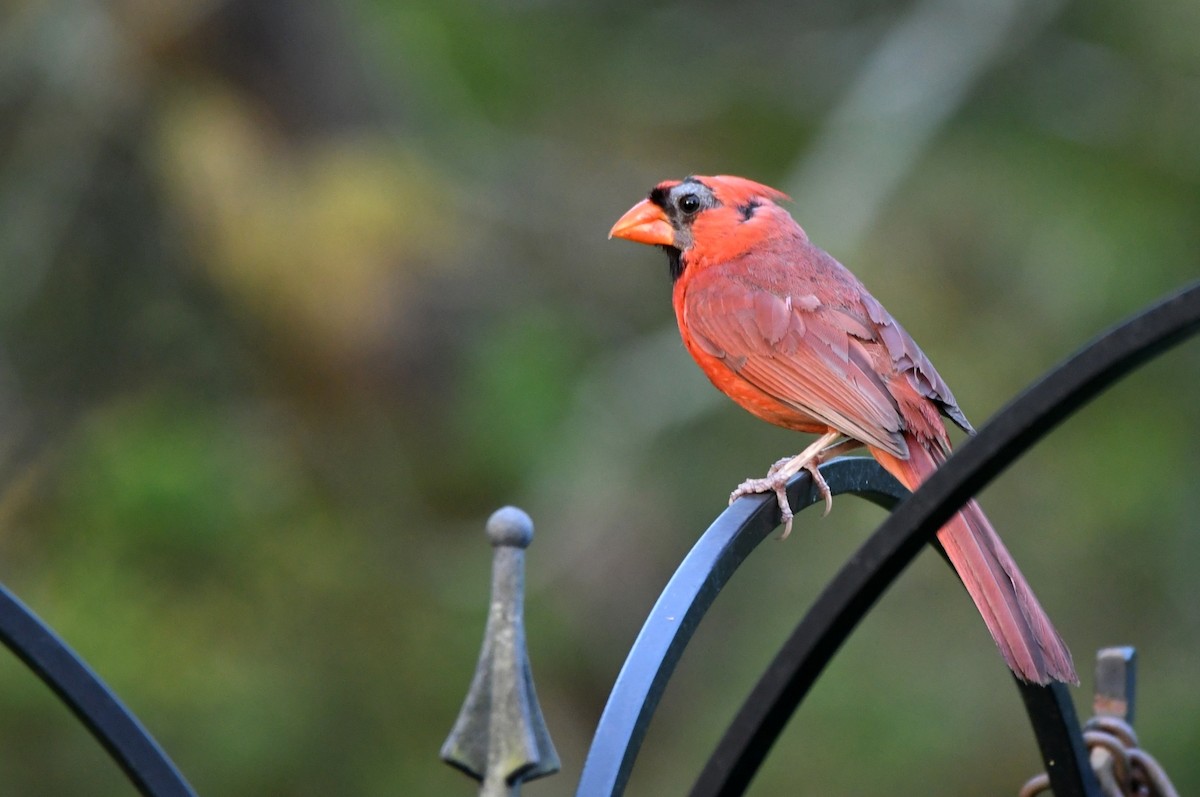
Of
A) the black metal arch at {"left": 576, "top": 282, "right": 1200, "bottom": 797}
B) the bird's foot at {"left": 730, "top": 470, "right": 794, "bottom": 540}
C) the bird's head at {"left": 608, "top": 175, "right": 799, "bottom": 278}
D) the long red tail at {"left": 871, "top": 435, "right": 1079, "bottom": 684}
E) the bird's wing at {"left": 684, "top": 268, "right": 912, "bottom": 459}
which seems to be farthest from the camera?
the bird's head at {"left": 608, "top": 175, "right": 799, "bottom": 278}

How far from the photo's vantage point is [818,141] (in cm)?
607

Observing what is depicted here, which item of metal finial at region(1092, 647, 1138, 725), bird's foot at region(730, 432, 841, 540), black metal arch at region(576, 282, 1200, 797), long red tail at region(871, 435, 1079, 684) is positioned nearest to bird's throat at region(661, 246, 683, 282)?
bird's foot at region(730, 432, 841, 540)

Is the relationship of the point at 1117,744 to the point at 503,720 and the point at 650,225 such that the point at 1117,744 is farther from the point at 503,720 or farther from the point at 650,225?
the point at 650,225

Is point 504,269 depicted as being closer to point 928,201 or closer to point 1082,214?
point 928,201

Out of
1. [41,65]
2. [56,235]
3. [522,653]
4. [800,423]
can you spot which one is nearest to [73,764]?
[56,235]

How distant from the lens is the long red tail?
1594 mm

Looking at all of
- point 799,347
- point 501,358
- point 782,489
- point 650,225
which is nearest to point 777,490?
point 782,489

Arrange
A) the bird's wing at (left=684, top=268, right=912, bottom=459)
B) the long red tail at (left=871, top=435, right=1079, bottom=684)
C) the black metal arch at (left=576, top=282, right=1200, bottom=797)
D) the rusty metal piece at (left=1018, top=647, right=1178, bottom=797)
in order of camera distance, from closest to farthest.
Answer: the black metal arch at (left=576, top=282, right=1200, bottom=797)
the long red tail at (left=871, top=435, right=1079, bottom=684)
the rusty metal piece at (left=1018, top=647, right=1178, bottom=797)
the bird's wing at (left=684, top=268, right=912, bottom=459)

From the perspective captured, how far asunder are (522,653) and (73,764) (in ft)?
11.8

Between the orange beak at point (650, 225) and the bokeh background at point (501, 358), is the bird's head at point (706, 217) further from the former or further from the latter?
the bokeh background at point (501, 358)

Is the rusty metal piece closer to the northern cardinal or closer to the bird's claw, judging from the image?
the northern cardinal

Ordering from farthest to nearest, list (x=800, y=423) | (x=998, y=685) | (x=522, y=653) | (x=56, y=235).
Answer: (x=998, y=685) → (x=56, y=235) → (x=800, y=423) → (x=522, y=653)

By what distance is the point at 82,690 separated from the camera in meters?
1.24

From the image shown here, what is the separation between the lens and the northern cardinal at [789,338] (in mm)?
2406
